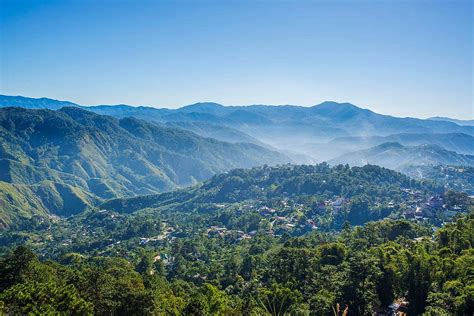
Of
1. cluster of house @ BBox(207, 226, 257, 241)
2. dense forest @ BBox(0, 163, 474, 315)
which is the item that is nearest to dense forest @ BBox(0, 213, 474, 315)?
dense forest @ BBox(0, 163, 474, 315)

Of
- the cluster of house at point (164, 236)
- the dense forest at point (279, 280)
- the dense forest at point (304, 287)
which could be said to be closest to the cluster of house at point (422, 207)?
the dense forest at point (279, 280)

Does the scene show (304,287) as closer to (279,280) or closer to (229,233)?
(279,280)

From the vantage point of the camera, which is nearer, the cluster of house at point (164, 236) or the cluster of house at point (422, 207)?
the cluster of house at point (422, 207)

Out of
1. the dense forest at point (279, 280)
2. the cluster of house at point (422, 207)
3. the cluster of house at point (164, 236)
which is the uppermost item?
the dense forest at point (279, 280)

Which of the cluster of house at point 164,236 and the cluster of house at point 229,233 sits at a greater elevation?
the cluster of house at point 229,233

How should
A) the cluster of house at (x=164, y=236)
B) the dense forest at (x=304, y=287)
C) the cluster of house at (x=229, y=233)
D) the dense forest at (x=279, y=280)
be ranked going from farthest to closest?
the cluster of house at (x=164, y=236)
the cluster of house at (x=229, y=233)
the dense forest at (x=279, y=280)
the dense forest at (x=304, y=287)

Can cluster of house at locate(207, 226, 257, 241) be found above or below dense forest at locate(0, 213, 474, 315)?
below

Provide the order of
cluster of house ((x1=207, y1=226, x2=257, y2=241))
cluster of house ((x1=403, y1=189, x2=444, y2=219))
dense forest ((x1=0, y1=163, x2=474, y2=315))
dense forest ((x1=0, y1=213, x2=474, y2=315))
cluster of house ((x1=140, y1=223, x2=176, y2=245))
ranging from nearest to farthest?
dense forest ((x1=0, y1=213, x2=474, y2=315)), dense forest ((x1=0, y1=163, x2=474, y2=315)), cluster of house ((x1=207, y1=226, x2=257, y2=241)), cluster of house ((x1=403, y1=189, x2=444, y2=219)), cluster of house ((x1=140, y1=223, x2=176, y2=245))

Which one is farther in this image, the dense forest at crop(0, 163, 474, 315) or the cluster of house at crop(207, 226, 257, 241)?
the cluster of house at crop(207, 226, 257, 241)

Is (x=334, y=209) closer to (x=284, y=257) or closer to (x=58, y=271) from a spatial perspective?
(x=284, y=257)

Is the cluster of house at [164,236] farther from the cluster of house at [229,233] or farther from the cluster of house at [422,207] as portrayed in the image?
the cluster of house at [422,207]

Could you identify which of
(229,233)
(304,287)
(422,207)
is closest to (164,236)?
(229,233)

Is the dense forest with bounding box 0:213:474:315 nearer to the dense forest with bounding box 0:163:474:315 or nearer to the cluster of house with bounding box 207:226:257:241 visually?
the dense forest with bounding box 0:163:474:315

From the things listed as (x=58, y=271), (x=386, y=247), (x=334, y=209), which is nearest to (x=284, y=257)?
(x=386, y=247)
